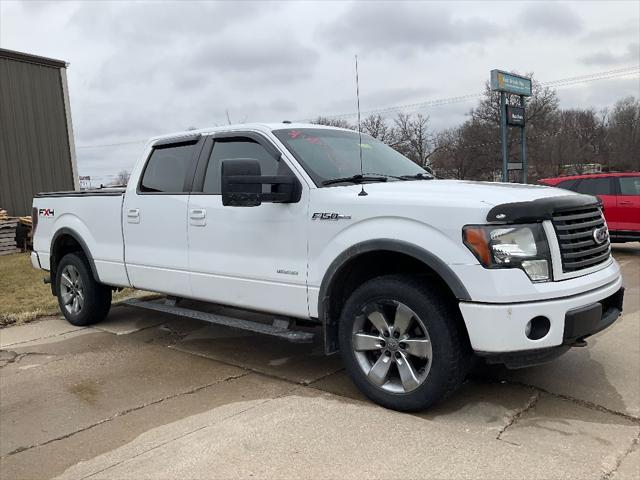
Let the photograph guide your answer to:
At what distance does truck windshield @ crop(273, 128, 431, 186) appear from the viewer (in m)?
4.33

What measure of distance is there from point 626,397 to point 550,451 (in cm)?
117

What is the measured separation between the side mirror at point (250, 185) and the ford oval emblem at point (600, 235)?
2.05 meters

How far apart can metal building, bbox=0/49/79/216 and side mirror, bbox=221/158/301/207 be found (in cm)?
1330

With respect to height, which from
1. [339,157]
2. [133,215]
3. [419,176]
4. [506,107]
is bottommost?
[133,215]

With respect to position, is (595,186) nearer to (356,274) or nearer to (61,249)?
(356,274)

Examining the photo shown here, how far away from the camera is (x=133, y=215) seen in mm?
5484

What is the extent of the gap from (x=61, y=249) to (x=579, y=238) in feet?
18.6

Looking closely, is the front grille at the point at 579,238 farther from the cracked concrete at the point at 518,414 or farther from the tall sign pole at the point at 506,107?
the tall sign pole at the point at 506,107

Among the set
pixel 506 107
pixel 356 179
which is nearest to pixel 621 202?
pixel 506 107

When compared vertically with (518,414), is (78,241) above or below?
above

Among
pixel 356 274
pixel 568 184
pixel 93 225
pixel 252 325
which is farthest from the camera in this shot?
pixel 568 184

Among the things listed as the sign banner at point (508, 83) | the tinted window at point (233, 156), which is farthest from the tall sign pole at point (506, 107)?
the tinted window at point (233, 156)

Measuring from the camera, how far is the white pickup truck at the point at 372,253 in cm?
331

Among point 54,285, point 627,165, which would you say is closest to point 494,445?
point 54,285
